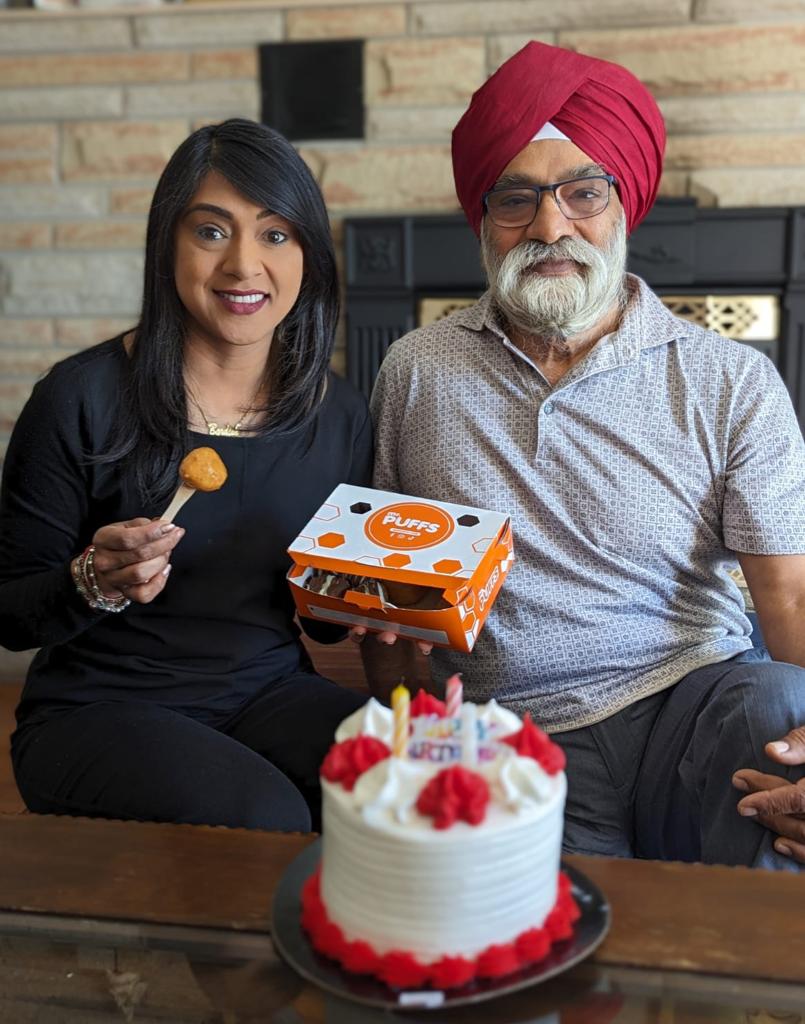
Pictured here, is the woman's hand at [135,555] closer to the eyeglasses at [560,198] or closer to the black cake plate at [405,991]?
the black cake plate at [405,991]

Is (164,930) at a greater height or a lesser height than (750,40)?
lesser

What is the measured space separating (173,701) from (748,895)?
67cm

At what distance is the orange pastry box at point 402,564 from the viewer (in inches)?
42.6

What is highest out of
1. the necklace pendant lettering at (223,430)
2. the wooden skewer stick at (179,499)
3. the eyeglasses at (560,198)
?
the eyeglasses at (560,198)

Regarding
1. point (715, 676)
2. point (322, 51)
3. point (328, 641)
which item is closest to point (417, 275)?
point (322, 51)

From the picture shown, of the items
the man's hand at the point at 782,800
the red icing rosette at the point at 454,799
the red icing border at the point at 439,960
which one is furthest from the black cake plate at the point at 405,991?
the man's hand at the point at 782,800

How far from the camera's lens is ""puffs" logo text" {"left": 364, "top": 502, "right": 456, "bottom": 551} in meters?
1.11

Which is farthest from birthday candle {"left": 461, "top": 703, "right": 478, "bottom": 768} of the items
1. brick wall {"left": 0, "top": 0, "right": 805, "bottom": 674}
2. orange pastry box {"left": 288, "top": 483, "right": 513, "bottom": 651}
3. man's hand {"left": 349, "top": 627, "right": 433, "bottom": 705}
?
brick wall {"left": 0, "top": 0, "right": 805, "bottom": 674}

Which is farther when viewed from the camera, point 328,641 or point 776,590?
point 328,641

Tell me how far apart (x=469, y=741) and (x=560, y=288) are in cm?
76

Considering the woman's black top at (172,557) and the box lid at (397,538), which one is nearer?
the box lid at (397,538)

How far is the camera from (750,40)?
244 cm

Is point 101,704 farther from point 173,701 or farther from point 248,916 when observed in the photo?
point 248,916

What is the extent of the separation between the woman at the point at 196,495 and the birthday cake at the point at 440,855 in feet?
1.46
